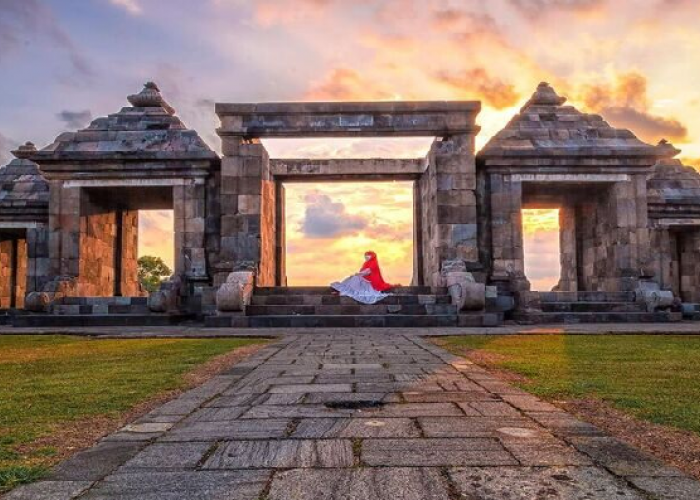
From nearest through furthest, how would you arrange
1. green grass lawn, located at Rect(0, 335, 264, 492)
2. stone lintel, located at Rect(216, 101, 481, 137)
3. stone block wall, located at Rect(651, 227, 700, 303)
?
green grass lawn, located at Rect(0, 335, 264, 492)
stone lintel, located at Rect(216, 101, 481, 137)
stone block wall, located at Rect(651, 227, 700, 303)

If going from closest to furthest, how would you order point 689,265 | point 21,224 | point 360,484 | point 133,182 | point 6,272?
point 360,484, point 133,182, point 21,224, point 689,265, point 6,272

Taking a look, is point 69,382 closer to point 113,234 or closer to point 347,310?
point 347,310

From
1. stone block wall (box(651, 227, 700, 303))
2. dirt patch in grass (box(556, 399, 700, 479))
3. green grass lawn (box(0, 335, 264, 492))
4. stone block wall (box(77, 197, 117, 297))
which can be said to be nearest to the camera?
dirt patch in grass (box(556, 399, 700, 479))

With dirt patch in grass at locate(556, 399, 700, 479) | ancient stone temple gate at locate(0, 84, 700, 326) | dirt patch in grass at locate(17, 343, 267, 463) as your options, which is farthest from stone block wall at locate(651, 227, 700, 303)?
dirt patch in grass at locate(17, 343, 267, 463)

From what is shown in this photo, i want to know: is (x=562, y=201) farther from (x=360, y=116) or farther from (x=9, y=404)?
(x=9, y=404)

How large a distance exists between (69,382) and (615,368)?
528 cm

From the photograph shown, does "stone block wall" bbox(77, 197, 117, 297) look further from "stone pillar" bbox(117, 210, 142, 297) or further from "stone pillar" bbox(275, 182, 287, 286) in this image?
"stone pillar" bbox(275, 182, 287, 286)

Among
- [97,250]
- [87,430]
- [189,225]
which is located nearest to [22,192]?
[97,250]

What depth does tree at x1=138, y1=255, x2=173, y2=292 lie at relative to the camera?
166 ft

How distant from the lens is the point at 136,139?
777 inches

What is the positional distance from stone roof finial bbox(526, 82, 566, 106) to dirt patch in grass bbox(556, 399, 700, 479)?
18.1 meters

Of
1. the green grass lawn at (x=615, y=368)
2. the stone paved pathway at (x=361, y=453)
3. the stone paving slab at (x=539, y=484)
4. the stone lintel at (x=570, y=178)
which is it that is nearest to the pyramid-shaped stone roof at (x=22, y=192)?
the stone lintel at (x=570, y=178)

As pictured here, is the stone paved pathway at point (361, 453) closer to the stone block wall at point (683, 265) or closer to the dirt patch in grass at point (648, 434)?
the dirt patch in grass at point (648, 434)

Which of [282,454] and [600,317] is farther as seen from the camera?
[600,317]
